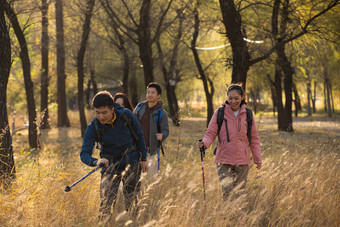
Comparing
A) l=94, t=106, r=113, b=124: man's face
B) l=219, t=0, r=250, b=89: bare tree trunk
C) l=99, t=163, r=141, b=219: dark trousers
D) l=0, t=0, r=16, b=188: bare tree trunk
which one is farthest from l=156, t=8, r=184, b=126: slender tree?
l=94, t=106, r=113, b=124: man's face

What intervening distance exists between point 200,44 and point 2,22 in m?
21.5

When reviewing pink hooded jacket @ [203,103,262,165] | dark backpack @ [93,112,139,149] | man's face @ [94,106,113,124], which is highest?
man's face @ [94,106,113,124]

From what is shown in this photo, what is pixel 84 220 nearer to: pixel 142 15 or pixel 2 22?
pixel 2 22

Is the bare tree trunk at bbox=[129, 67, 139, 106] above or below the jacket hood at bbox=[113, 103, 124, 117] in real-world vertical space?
above

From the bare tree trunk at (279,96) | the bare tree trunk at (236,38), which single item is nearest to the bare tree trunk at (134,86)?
the bare tree trunk at (279,96)

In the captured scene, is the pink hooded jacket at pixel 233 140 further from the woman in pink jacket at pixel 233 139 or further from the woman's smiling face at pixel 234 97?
the woman's smiling face at pixel 234 97

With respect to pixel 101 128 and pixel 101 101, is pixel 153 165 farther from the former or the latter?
pixel 101 101

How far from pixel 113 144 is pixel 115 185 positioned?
509 mm

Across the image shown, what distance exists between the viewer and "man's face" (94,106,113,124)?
435 cm

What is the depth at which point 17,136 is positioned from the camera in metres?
21.3

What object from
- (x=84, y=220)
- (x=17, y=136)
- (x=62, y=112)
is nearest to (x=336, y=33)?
(x=84, y=220)

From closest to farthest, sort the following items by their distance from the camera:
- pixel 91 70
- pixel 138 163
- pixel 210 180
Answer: pixel 138 163, pixel 210 180, pixel 91 70

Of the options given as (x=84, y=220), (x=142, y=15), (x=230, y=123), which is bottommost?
(x=84, y=220)

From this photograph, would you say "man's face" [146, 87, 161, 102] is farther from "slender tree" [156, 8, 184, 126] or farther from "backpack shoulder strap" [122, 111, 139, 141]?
"slender tree" [156, 8, 184, 126]
